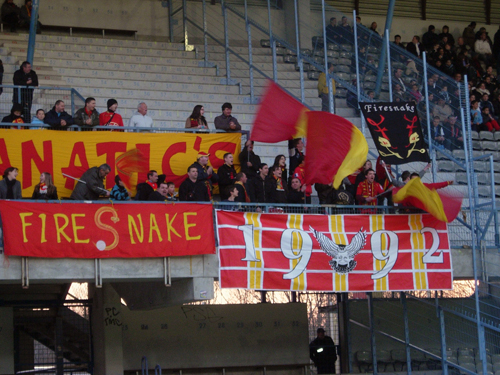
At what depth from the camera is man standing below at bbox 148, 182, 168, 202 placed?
13102mm

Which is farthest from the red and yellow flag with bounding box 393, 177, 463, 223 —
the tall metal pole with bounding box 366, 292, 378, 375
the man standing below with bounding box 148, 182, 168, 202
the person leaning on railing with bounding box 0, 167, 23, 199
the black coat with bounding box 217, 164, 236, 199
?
the person leaning on railing with bounding box 0, 167, 23, 199

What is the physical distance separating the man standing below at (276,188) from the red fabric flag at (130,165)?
2449 mm

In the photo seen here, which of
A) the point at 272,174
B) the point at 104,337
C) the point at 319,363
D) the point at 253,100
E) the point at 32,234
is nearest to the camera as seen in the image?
the point at 32,234

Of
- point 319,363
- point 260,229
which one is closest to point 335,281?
point 260,229

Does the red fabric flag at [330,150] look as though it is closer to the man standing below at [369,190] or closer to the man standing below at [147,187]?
the man standing below at [369,190]

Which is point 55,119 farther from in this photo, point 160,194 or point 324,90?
point 324,90

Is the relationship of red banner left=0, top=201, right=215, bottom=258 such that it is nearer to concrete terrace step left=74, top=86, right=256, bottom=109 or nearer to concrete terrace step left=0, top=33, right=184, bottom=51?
concrete terrace step left=74, top=86, right=256, bottom=109

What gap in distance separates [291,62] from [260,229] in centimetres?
983

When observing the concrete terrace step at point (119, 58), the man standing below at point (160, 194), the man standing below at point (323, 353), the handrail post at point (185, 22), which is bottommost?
the man standing below at point (323, 353)

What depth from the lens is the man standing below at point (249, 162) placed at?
1452cm

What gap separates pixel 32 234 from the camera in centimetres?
1207

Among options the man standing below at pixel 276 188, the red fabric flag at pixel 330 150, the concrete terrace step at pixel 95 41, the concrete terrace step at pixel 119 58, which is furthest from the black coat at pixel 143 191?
the concrete terrace step at pixel 95 41

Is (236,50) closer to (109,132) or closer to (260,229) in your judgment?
(109,132)

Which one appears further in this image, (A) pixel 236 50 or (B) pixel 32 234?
(A) pixel 236 50
